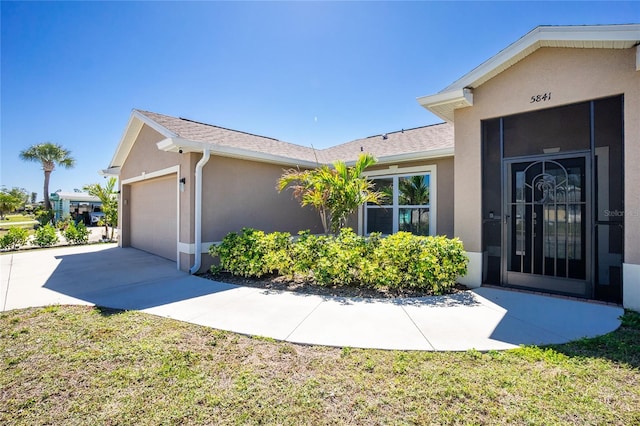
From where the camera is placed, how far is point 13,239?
13430 mm

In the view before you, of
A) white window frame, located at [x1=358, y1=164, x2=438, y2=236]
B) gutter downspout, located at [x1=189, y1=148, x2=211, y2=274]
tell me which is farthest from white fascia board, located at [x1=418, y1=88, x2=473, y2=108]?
gutter downspout, located at [x1=189, y1=148, x2=211, y2=274]

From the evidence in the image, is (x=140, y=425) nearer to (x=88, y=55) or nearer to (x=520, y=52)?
(x=520, y=52)

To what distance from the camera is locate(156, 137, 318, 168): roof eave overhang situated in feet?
24.1

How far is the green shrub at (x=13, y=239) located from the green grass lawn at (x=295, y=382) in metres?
13.3

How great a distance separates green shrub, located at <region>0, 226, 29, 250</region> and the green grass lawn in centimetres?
1331

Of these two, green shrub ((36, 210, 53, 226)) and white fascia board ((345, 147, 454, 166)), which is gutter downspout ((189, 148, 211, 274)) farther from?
green shrub ((36, 210, 53, 226))

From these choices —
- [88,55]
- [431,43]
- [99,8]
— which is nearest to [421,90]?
[431,43]

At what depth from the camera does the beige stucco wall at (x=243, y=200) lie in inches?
325

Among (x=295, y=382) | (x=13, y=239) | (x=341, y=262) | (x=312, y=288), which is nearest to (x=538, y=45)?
(x=341, y=262)

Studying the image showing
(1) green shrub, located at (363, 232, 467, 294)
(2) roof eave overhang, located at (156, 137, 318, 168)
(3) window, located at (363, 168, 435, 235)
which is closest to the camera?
(1) green shrub, located at (363, 232, 467, 294)

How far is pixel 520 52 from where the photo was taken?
587 centimetres

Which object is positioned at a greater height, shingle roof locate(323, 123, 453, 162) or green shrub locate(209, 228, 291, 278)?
shingle roof locate(323, 123, 453, 162)

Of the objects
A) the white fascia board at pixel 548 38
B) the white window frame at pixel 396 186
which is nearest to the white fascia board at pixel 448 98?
the white fascia board at pixel 548 38

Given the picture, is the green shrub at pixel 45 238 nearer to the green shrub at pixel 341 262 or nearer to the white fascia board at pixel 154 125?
the white fascia board at pixel 154 125
